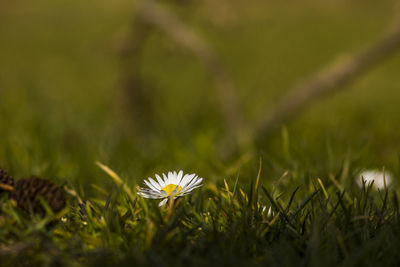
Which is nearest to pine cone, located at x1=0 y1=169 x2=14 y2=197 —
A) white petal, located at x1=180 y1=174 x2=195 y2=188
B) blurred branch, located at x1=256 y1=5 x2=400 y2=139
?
white petal, located at x1=180 y1=174 x2=195 y2=188

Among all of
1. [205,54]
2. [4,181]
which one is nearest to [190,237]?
[4,181]

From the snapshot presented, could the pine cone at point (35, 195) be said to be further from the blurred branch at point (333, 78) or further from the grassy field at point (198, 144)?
the blurred branch at point (333, 78)

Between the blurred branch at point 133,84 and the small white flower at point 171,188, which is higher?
the blurred branch at point 133,84

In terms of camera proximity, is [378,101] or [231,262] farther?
[378,101]

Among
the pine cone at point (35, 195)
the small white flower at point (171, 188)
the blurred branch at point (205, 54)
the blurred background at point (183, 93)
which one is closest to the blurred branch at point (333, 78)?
the blurred background at point (183, 93)

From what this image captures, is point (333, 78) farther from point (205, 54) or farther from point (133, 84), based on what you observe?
point (133, 84)

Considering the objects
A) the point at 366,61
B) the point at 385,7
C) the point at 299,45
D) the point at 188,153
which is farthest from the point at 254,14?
the point at 385,7

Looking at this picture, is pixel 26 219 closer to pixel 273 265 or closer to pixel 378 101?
pixel 273 265
